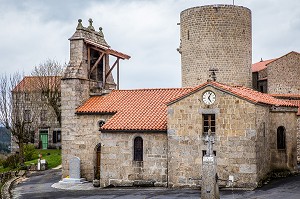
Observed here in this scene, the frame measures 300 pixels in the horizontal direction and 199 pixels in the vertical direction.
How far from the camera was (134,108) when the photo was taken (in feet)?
93.3

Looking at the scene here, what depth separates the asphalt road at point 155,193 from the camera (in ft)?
71.2

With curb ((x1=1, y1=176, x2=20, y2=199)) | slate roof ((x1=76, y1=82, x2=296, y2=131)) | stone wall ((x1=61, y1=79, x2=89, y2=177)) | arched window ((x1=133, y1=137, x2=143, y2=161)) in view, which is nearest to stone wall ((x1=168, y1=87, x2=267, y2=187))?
slate roof ((x1=76, y1=82, x2=296, y2=131))

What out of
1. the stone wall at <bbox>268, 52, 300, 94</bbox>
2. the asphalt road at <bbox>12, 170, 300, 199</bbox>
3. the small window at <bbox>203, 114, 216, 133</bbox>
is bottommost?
the asphalt road at <bbox>12, 170, 300, 199</bbox>

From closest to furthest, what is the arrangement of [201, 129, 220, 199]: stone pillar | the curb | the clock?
[201, 129, 220, 199]: stone pillar
the clock
the curb

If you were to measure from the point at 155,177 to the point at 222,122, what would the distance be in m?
4.94

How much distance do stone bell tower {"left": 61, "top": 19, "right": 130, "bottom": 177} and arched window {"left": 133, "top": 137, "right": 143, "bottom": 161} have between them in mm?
4333

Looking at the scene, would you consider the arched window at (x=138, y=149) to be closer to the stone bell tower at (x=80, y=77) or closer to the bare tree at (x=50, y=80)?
the stone bell tower at (x=80, y=77)

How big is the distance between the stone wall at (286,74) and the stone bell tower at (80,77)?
14.3m

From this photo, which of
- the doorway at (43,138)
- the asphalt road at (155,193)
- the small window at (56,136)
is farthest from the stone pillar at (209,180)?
the doorway at (43,138)

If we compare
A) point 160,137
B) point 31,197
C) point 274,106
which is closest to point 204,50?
point 274,106

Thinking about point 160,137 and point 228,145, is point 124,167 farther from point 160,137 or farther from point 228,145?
point 228,145

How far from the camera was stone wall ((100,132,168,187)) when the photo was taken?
1017 inches

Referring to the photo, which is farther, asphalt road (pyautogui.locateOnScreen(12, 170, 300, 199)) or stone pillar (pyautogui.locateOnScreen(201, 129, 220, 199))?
asphalt road (pyautogui.locateOnScreen(12, 170, 300, 199))

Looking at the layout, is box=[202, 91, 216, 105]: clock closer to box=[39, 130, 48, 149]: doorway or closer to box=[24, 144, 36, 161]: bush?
box=[24, 144, 36, 161]: bush
